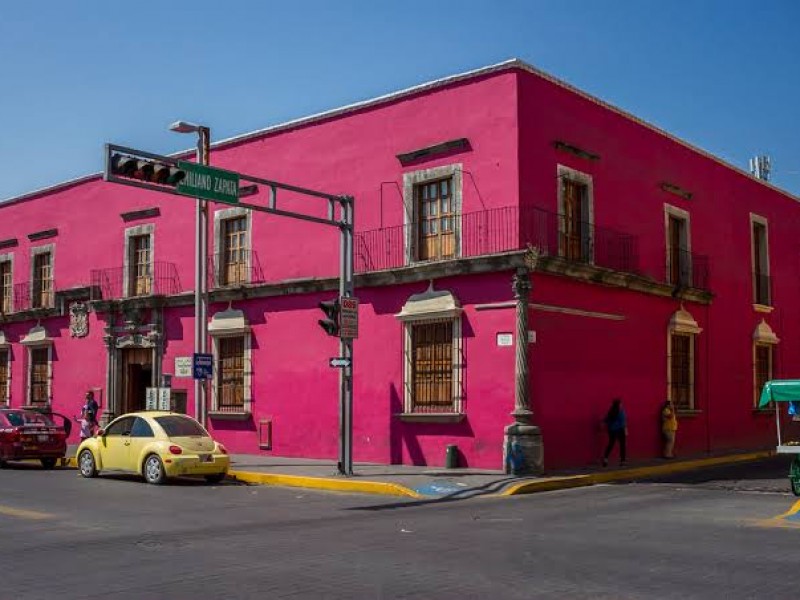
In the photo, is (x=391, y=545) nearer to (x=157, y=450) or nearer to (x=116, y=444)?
(x=157, y=450)

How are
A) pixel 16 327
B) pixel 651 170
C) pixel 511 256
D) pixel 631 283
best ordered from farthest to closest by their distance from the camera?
pixel 16 327 < pixel 651 170 < pixel 631 283 < pixel 511 256

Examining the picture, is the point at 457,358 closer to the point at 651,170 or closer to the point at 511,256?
the point at 511,256

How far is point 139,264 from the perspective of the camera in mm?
27938

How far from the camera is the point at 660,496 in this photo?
52.0 ft

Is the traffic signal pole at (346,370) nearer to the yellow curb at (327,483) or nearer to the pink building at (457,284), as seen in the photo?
the yellow curb at (327,483)

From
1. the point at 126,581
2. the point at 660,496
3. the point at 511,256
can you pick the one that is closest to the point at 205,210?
the point at 511,256

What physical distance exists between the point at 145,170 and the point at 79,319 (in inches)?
594

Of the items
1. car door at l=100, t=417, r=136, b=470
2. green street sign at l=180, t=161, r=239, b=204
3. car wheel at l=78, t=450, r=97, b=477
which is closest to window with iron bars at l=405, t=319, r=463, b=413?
green street sign at l=180, t=161, r=239, b=204

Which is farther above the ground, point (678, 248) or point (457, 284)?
point (678, 248)

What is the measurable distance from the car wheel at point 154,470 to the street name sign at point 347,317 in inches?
163

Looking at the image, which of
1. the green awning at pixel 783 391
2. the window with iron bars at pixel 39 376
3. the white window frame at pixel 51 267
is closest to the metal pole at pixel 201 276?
the white window frame at pixel 51 267

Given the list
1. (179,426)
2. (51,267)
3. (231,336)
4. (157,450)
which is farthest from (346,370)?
(51,267)

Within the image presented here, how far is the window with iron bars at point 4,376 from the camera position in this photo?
32156mm

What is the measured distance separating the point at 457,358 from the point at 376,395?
8.06ft
